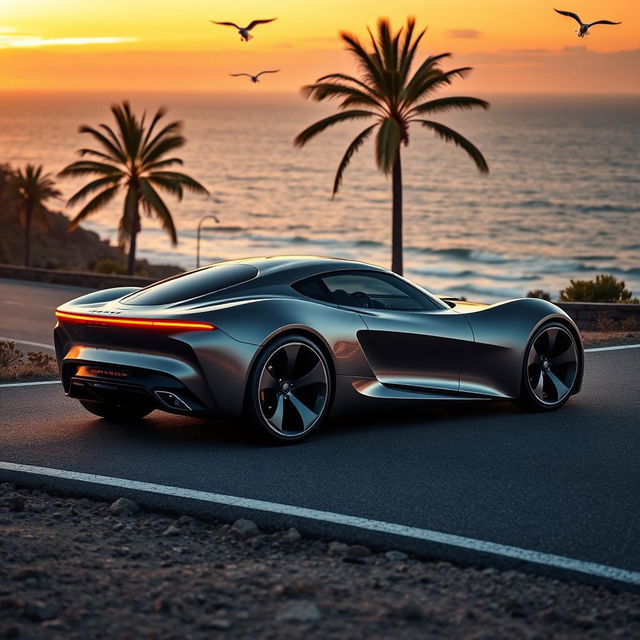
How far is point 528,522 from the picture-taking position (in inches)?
237

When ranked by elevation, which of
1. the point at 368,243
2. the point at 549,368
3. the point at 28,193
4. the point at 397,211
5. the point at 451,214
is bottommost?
the point at 549,368

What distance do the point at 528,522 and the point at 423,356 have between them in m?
2.89

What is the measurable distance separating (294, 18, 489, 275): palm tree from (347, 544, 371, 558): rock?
3127 centimetres

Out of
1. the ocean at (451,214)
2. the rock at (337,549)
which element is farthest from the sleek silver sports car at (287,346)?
the ocean at (451,214)

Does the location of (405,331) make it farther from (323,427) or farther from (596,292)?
(596,292)

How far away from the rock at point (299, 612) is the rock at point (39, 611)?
2.81 feet

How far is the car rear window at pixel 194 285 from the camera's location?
8141 millimetres

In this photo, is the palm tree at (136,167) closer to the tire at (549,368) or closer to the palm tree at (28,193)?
the palm tree at (28,193)

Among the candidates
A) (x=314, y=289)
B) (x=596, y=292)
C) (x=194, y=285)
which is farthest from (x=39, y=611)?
(x=596, y=292)

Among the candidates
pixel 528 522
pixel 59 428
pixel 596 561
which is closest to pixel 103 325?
pixel 59 428

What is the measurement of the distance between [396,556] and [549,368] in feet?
15.0

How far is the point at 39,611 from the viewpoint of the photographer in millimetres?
4305

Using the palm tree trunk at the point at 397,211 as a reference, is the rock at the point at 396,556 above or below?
below

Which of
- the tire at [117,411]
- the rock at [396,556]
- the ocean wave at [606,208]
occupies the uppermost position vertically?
the ocean wave at [606,208]
